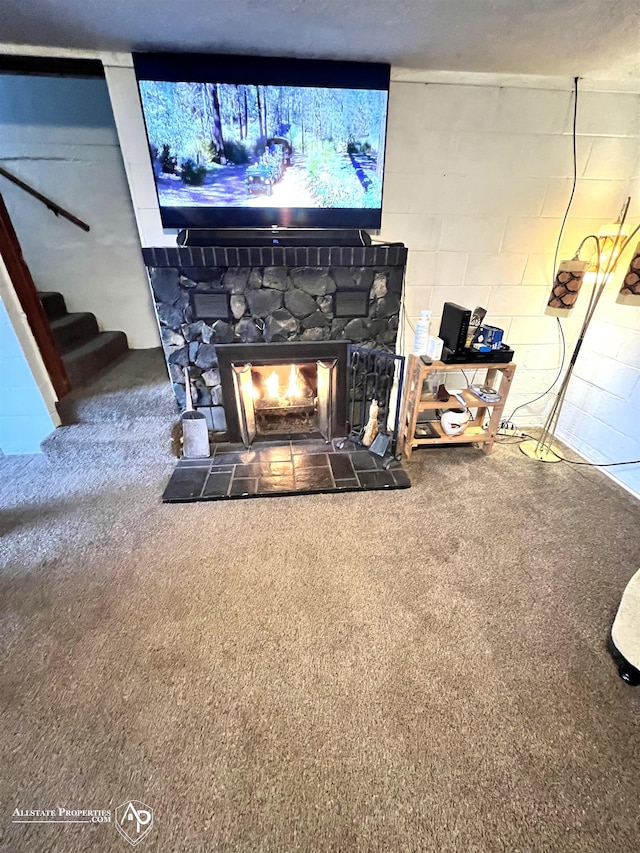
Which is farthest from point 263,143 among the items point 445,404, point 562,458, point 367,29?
point 562,458

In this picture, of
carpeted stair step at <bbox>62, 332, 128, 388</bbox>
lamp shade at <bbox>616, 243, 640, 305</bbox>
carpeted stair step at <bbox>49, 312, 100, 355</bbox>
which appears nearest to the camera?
lamp shade at <bbox>616, 243, 640, 305</bbox>

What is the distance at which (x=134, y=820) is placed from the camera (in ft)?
2.71

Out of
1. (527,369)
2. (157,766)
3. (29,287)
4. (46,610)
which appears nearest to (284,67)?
(29,287)

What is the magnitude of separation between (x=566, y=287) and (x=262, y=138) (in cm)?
173

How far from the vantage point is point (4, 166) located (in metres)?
2.44

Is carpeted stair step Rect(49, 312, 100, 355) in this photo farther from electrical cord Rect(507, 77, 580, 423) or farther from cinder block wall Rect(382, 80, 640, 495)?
electrical cord Rect(507, 77, 580, 423)

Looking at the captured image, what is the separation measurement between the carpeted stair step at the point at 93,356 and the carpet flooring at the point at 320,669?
0.88 m

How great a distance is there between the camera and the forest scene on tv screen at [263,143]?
1547 mm

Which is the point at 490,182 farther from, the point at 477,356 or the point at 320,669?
the point at 320,669

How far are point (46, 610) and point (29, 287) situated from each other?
178 centimetres

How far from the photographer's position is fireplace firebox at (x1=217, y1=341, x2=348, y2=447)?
204 centimetres

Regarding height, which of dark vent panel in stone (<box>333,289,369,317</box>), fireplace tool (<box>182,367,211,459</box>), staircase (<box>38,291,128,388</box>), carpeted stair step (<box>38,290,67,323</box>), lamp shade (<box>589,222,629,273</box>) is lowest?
fireplace tool (<box>182,367,211,459</box>)

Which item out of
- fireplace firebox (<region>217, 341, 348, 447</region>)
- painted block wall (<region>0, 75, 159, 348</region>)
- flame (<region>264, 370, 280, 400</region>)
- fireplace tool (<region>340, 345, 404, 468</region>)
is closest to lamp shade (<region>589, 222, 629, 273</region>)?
fireplace tool (<region>340, 345, 404, 468</region>)

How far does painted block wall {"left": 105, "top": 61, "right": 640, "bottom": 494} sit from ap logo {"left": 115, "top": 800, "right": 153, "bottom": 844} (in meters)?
2.20
